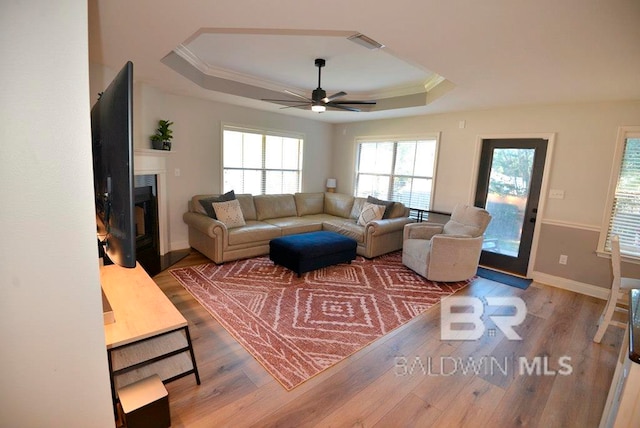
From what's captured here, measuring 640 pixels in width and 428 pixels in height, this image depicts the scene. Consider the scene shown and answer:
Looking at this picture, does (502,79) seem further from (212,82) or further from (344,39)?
(212,82)

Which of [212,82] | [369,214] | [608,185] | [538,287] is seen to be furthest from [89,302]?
[608,185]

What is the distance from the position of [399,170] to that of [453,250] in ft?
7.72

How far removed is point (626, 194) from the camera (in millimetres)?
3389

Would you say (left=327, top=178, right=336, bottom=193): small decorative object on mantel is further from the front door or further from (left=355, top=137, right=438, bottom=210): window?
the front door

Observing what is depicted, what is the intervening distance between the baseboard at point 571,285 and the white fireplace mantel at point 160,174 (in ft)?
17.1

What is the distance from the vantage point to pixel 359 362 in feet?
7.26

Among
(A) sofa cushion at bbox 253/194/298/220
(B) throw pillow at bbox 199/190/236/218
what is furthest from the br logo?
(B) throw pillow at bbox 199/190/236/218

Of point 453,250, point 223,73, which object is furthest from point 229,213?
point 453,250

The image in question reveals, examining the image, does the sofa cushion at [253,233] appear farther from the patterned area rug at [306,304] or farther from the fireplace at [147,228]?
the fireplace at [147,228]

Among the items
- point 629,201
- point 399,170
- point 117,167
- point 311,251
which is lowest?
point 311,251

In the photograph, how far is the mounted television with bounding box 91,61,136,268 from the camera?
3.23 feet

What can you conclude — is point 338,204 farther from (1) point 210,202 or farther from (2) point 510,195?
(2) point 510,195

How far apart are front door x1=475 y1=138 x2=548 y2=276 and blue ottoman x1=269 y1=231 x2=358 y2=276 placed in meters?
2.12

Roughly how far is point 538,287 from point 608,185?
1.45 metres
